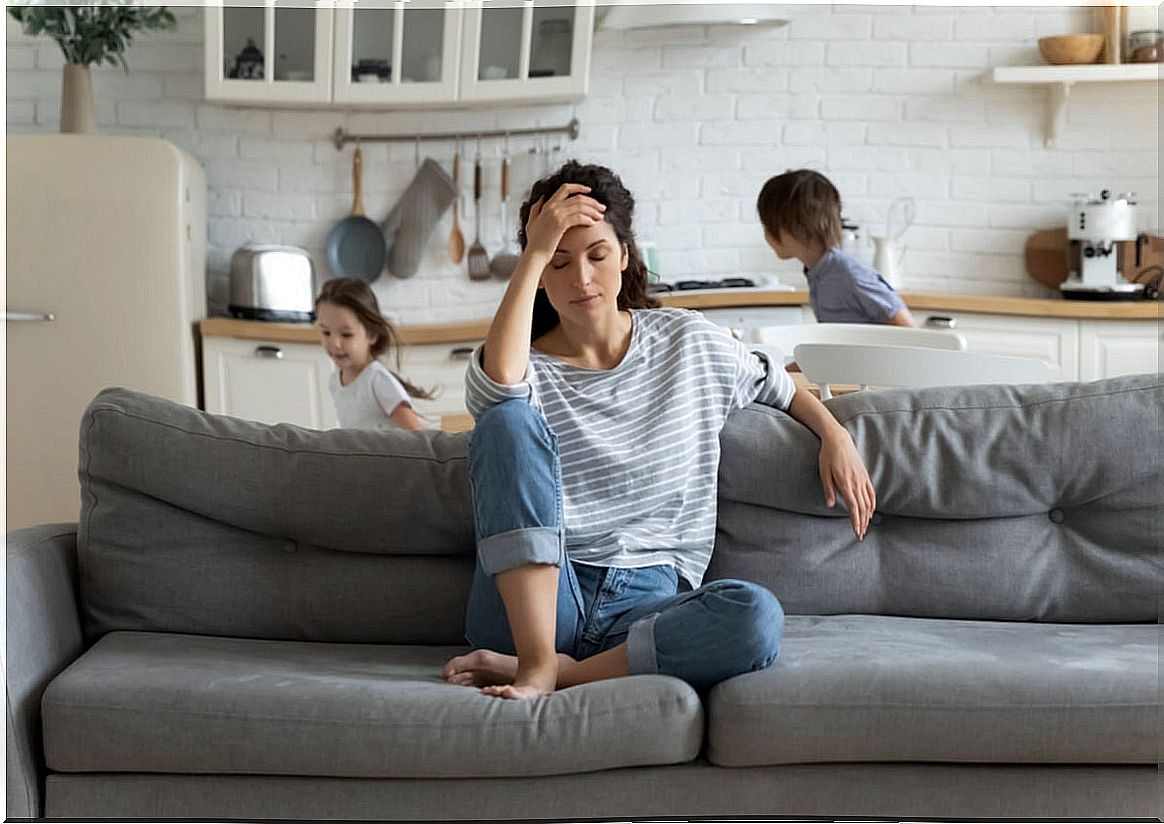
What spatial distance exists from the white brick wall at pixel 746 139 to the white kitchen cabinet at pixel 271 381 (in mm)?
484

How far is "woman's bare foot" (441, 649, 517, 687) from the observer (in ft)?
6.50

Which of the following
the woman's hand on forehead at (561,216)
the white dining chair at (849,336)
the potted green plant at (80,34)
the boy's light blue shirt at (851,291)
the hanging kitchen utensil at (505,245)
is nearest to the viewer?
the woman's hand on forehead at (561,216)

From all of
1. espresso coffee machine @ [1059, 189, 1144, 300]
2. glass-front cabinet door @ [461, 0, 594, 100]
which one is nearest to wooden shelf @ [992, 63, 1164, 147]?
espresso coffee machine @ [1059, 189, 1144, 300]

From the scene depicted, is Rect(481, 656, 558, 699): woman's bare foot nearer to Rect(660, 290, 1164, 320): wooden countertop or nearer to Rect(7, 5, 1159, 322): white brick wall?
Rect(660, 290, 1164, 320): wooden countertop

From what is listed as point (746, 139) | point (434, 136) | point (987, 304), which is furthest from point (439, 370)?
point (987, 304)

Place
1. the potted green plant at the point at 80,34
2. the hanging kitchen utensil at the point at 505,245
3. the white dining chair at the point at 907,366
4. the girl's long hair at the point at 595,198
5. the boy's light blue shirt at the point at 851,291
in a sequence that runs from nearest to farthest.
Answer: the girl's long hair at the point at 595,198 → the white dining chair at the point at 907,366 → the boy's light blue shirt at the point at 851,291 → the potted green plant at the point at 80,34 → the hanging kitchen utensil at the point at 505,245

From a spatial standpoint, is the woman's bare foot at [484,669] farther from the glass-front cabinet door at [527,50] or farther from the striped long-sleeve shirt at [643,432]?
the glass-front cabinet door at [527,50]

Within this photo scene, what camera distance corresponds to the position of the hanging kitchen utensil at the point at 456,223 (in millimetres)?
4973

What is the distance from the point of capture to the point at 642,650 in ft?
6.37

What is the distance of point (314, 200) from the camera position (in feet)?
16.5

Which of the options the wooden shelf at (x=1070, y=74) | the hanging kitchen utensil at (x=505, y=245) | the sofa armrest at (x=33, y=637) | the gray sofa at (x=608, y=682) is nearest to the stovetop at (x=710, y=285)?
the hanging kitchen utensil at (x=505, y=245)

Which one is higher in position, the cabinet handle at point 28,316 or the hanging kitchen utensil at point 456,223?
the hanging kitchen utensil at point 456,223

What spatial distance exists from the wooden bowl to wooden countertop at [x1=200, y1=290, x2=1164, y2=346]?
2.80ft

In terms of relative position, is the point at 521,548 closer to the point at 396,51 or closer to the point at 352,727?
the point at 352,727
